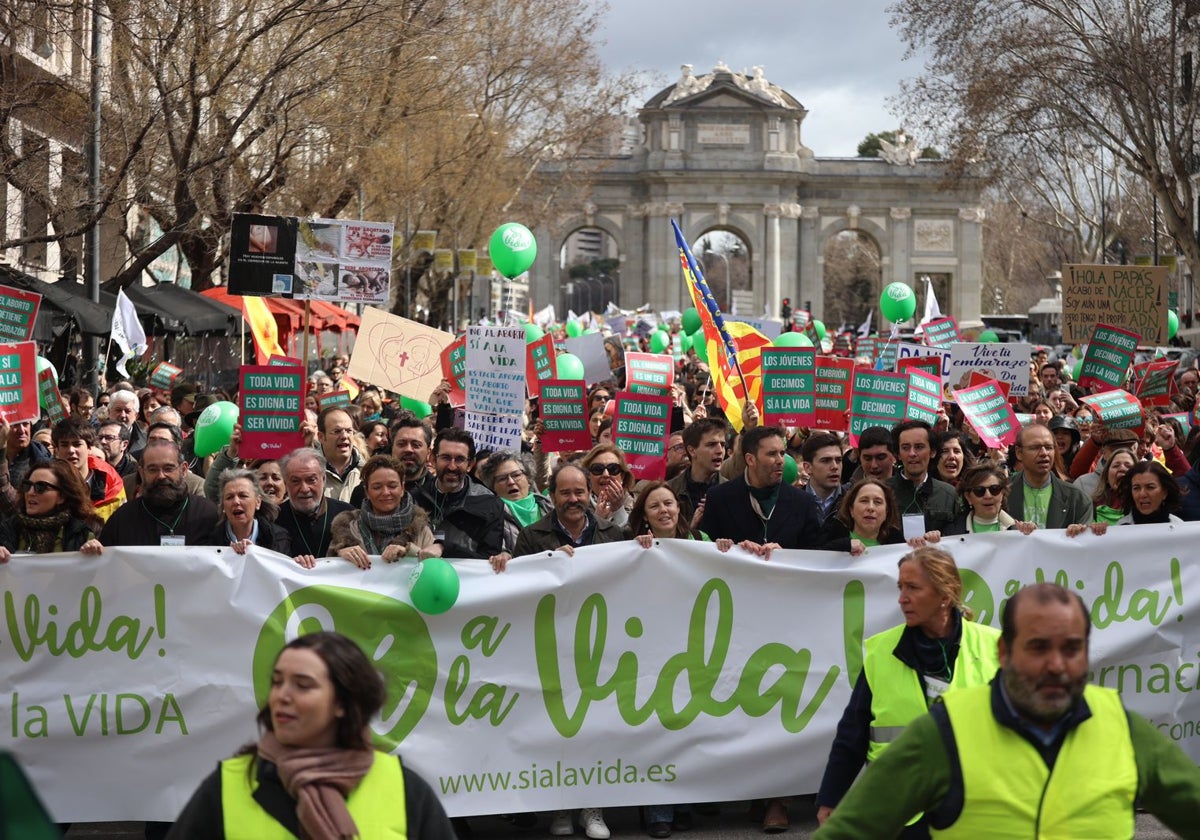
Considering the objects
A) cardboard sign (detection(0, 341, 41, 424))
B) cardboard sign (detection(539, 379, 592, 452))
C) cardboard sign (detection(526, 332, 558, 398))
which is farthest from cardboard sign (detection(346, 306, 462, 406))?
cardboard sign (detection(0, 341, 41, 424))

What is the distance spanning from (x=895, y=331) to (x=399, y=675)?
534 inches

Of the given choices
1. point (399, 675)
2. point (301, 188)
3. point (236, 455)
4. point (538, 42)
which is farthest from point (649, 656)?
point (538, 42)

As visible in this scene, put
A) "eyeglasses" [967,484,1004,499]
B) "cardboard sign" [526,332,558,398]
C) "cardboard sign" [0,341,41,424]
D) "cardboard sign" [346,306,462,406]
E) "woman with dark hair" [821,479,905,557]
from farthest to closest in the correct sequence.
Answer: "cardboard sign" [526,332,558,398], "cardboard sign" [346,306,462,406], "cardboard sign" [0,341,41,424], "eyeglasses" [967,484,1004,499], "woman with dark hair" [821,479,905,557]

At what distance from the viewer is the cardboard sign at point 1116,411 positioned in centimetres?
1113

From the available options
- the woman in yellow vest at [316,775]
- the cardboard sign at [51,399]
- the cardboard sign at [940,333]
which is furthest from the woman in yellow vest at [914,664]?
the cardboard sign at [940,333]

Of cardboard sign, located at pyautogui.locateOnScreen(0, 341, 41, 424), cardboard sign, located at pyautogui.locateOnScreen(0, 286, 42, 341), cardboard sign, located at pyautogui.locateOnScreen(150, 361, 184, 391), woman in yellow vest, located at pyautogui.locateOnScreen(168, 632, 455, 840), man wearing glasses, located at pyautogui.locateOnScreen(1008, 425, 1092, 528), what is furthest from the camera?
cardboard sign, located at pyautogui.locateOnScreen(150, 361, 184, 391)

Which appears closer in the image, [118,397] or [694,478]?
[694,478]

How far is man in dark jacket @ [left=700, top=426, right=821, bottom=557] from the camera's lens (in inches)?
308

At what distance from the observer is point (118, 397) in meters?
11.9

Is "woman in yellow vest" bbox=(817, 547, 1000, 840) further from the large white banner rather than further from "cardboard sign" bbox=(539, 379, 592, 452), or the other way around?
"cardboard sign" bbox=(539, 379, 592, 452)

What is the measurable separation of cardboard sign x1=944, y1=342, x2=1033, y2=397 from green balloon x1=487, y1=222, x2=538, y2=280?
3.76m

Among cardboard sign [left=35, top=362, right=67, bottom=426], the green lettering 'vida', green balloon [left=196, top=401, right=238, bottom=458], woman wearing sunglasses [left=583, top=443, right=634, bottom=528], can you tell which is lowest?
the green lettering 'vida'

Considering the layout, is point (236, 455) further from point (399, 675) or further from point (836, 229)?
point (836, 229)

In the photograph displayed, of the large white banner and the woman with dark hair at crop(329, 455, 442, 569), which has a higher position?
the woman with dark hair at crop(329, 455, 442, 569)
